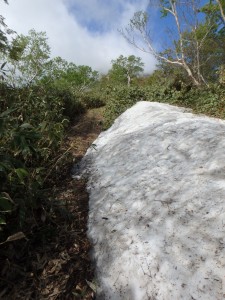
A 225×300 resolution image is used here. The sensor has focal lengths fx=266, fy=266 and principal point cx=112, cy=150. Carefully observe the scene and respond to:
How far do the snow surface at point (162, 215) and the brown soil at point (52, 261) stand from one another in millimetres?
156

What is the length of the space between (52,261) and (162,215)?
4.60 ft

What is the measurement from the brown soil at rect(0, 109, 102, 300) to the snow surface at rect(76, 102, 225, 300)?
156 mm

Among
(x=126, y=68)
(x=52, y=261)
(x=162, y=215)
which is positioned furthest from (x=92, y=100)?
(x=126, y=68)

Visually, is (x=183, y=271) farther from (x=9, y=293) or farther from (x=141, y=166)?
(x=141, y=166)

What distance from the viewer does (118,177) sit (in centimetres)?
465

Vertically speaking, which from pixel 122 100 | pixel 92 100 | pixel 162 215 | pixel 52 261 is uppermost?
pixel 92 100

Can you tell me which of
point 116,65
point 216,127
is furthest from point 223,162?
point 116,65

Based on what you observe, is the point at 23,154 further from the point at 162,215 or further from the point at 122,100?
the point at 122,100

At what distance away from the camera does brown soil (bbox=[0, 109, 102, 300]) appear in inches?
107

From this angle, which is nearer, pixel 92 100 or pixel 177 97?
pixel 177 97

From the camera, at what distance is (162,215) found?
327 centimetres

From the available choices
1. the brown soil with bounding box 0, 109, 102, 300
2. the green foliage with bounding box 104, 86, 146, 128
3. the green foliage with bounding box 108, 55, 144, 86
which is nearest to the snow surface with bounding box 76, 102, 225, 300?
the brown soil with bounding box 0, 109, 102, 300

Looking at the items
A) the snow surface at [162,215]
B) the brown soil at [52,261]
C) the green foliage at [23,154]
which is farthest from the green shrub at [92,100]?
the brown soil at [52,261]

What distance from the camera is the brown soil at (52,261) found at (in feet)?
8.95
